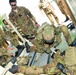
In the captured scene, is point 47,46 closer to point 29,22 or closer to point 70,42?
point 70,42

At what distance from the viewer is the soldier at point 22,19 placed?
7467mm

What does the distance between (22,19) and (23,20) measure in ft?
0.14

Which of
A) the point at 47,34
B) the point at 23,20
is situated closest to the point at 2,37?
the point at 23,20

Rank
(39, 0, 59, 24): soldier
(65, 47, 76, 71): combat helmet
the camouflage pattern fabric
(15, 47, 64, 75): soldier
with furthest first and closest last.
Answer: (39, 0, 59, 24): soldier, the camouflage pattern fabric, (15, 47, 64, 75): soldier, (65, 47, 76, 71): combat helmet

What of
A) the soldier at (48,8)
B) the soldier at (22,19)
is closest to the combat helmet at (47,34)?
the soldier at (22,19)

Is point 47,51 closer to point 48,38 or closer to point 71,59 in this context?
point 48,38

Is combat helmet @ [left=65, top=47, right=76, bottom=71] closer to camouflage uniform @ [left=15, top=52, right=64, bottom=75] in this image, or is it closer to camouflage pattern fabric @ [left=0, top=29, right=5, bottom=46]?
camouflage uniform @ [left=15, top=52, right=64, bottom=75]

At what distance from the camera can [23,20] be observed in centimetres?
754

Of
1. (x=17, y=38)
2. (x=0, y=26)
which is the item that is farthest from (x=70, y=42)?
(x=0, y=26)

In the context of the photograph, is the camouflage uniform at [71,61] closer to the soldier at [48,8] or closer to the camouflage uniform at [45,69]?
the camouflage uniform at [45,69]

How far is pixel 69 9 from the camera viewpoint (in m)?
6.05

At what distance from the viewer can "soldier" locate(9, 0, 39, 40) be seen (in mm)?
7467

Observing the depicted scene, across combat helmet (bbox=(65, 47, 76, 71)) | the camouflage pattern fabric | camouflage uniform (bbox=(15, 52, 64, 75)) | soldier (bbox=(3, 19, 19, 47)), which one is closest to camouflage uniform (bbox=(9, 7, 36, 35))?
soldier (bbox=(3, 19, 19, 47))

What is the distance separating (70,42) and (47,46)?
2.01 ft
